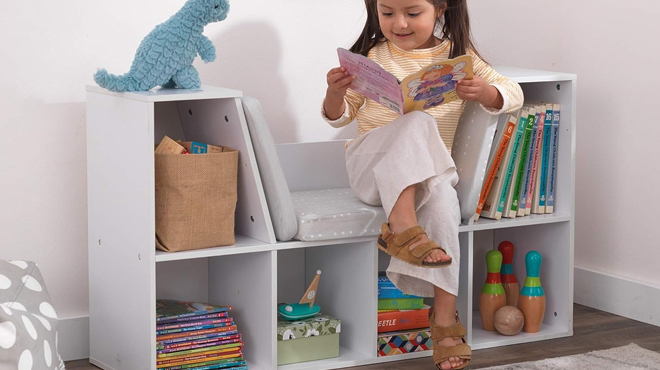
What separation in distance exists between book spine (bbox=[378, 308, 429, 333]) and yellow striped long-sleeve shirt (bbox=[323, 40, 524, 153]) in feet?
1.21

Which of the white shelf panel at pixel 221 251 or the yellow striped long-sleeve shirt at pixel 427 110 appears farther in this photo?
the yellow striped long-sleeve shirt at pixel 427 110

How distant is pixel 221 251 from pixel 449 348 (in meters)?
0.49

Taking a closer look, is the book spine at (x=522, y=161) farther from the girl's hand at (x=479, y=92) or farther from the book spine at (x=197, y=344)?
the book spine at (x=197, y=344)

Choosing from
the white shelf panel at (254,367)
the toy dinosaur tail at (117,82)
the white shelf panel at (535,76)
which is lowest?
the white shelf panel at (254,367)

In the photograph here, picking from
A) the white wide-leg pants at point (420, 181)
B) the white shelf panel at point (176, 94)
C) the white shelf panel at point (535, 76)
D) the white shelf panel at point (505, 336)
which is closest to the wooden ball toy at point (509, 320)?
the white shelf panel at point (505, 336)

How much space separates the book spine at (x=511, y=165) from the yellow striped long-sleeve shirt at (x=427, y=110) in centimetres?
13

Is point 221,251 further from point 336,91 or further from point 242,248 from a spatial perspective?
point 336,91

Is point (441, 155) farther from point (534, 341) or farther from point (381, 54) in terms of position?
point (534, 341)

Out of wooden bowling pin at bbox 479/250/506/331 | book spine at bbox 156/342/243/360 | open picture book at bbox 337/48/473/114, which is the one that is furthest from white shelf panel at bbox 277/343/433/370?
open picture book at bbox 337/48/473/114

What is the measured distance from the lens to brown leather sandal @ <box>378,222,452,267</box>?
1711 mm

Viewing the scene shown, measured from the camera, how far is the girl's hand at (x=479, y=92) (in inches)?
71.6

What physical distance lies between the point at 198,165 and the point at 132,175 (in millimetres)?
124

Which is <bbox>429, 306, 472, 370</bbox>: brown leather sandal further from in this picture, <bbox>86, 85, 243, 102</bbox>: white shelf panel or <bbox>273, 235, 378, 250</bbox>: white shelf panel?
<bbox>86, 85, 243, 102</bbox>: white shelf panel

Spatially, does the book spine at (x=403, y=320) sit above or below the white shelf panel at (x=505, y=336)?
above
